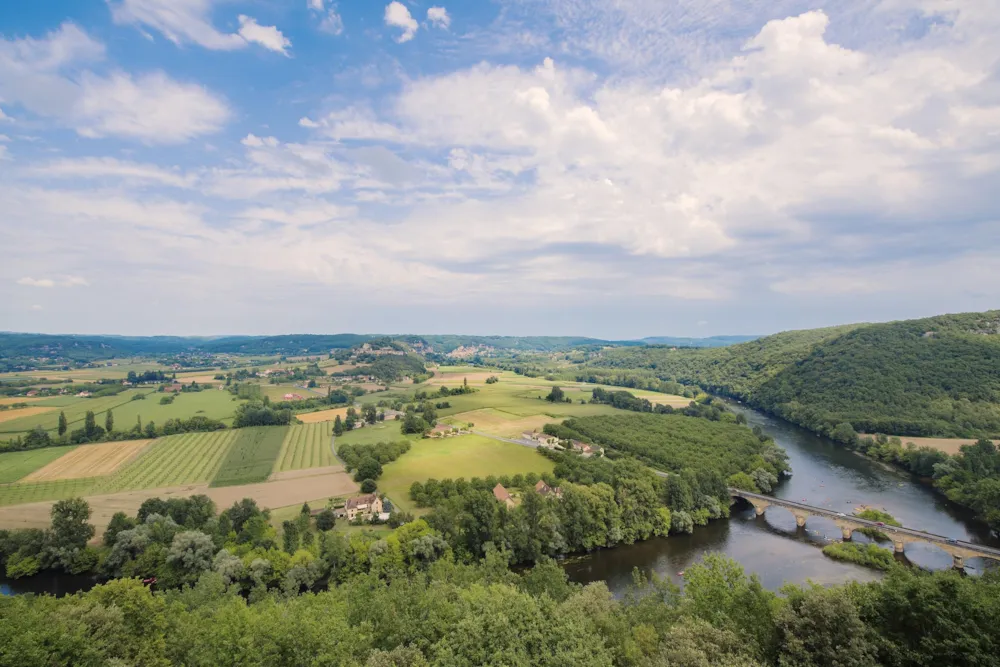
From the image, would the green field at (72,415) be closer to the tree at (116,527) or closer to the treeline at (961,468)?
the tree at (116,527)

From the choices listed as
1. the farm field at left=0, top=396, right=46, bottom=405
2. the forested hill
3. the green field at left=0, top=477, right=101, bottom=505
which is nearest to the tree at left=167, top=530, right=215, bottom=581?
the green field at left=0, top=477, right=101, bottom=505

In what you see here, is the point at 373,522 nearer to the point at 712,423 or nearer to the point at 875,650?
the point at 875,650

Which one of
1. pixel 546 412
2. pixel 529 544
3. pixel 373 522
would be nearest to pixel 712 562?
pixel 529 544

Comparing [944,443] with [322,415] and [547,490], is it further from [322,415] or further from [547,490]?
[322,415]

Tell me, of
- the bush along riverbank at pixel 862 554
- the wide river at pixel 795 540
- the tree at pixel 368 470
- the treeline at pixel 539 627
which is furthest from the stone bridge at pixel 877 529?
the tree at pixel 368 470

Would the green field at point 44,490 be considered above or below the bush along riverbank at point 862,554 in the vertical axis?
above
